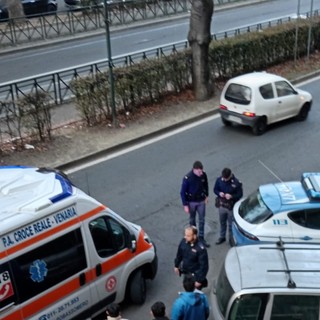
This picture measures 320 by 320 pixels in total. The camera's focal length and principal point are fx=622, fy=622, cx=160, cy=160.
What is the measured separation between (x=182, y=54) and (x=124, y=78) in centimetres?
267

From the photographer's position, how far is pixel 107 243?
830 centimetres

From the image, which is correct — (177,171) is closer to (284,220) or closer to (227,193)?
(227,193)

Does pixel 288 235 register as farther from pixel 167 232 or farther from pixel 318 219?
pixel 167 232

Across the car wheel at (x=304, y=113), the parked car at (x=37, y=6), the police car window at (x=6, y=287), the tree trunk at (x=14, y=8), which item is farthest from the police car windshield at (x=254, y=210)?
the parked car at (x=37, y=6)

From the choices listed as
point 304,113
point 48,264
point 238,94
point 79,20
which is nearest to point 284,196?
point 48,264

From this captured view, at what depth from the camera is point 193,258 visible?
28.0 feet

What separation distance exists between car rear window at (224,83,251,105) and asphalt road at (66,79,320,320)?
A: 89cm

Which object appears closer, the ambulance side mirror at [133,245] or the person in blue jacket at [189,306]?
the person in blue jacket at [189,306]

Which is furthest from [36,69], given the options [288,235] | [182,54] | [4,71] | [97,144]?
[288,235]

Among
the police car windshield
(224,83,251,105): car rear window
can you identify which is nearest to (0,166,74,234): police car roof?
the police car windshield

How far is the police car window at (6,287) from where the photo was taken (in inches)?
274

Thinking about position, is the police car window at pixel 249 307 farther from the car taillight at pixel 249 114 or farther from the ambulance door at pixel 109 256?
the car taillight at pixel 249 114

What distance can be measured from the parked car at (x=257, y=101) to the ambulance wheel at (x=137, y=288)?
26.9ft

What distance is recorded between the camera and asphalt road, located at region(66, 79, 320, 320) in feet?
35.2
